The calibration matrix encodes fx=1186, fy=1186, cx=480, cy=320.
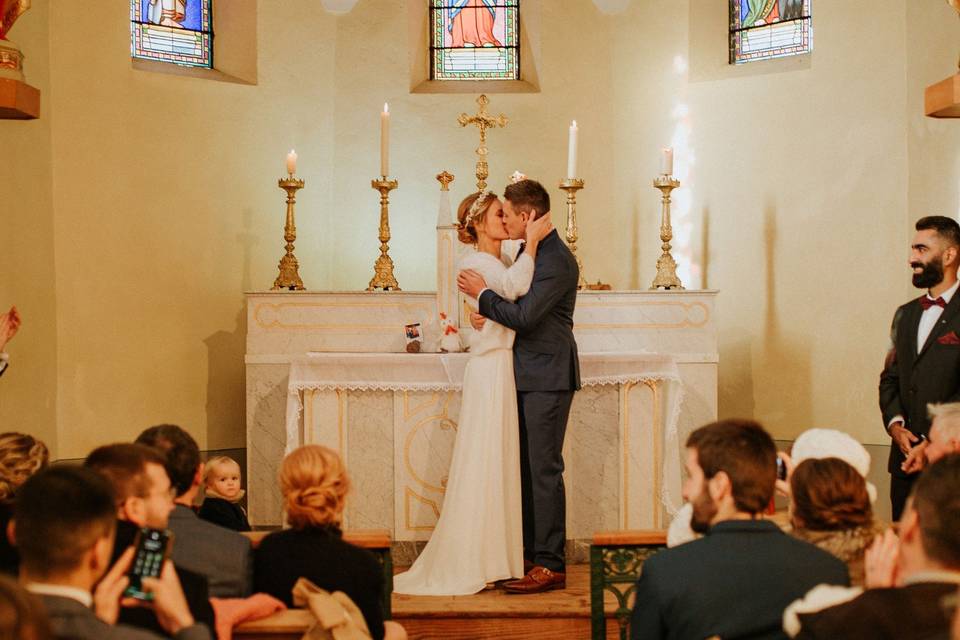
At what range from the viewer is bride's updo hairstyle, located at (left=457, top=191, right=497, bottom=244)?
5812 millimetres

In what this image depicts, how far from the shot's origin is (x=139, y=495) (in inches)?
121

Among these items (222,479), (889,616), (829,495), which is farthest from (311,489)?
(222,479)

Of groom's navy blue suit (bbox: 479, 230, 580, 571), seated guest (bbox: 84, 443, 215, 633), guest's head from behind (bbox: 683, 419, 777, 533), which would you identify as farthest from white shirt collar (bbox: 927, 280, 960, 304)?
seated guest (bbox: 84, 443, 215, 633)

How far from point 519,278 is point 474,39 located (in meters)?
4.82

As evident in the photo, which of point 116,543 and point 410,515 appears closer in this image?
point 116,543

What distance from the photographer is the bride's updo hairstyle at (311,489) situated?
3.41m

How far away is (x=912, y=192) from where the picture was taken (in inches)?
314

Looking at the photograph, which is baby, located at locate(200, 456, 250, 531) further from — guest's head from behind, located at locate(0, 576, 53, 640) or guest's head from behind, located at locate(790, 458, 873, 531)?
guest's head from behind, located at locate(0, 576, 53, 640)

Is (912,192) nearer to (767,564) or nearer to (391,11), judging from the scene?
(391,11)

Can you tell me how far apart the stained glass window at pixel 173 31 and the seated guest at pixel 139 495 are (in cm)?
632

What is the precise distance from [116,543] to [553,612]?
9.41 feet

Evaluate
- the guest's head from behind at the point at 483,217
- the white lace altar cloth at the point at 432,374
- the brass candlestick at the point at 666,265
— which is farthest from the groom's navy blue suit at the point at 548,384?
the brass candlestick at the point at 666,265

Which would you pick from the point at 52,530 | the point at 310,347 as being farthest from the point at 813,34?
the point at 52,530

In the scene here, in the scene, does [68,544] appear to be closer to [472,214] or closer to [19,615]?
[19,615]
